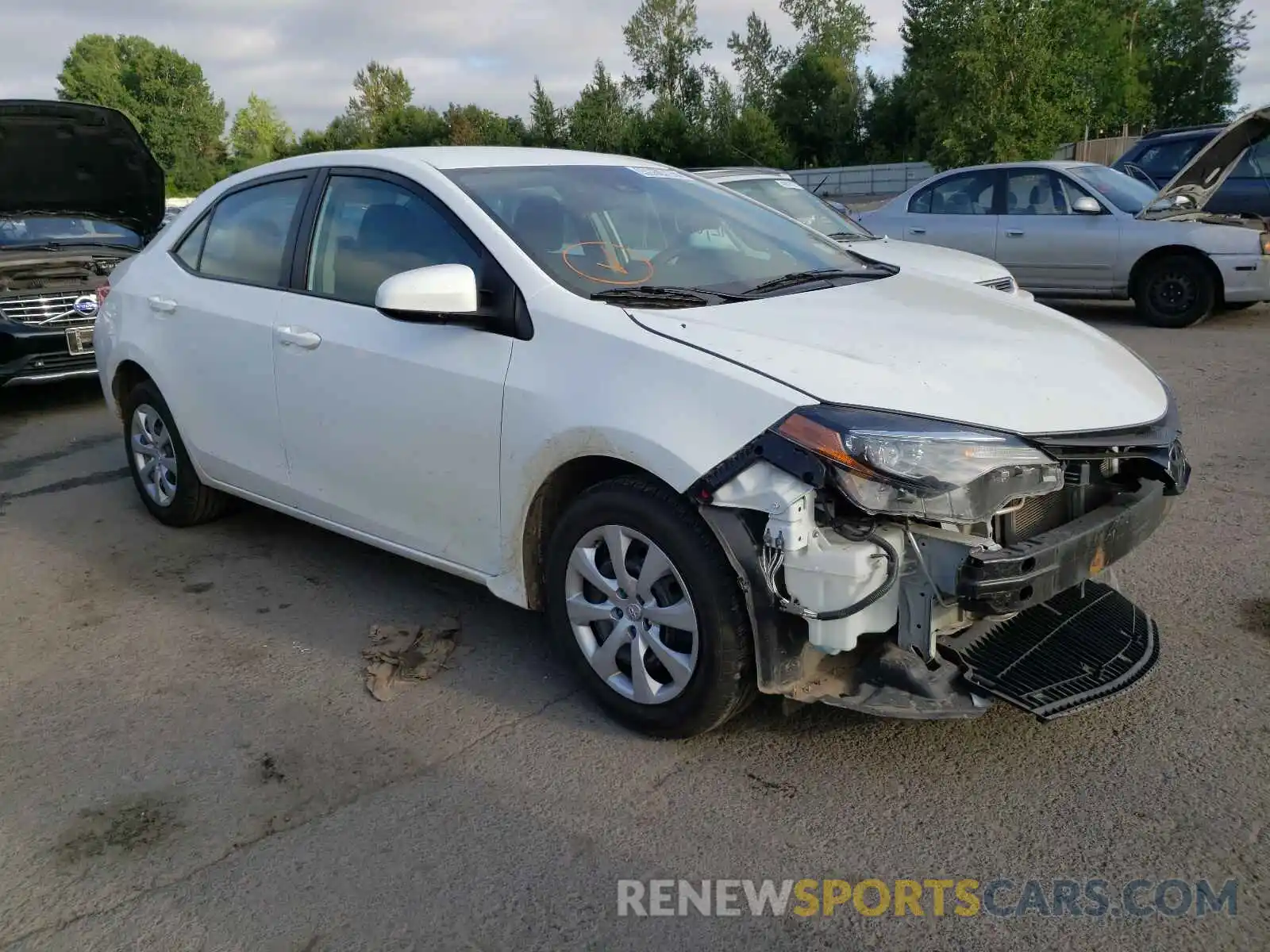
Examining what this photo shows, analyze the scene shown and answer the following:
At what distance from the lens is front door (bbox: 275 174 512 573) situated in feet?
11.6

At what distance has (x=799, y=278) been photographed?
3.87m

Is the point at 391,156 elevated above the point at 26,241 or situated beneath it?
elevated above

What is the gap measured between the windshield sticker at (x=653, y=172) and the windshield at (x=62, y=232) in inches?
250

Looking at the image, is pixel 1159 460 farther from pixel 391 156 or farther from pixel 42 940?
pixel 42 940

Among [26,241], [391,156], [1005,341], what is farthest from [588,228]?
[26,241]

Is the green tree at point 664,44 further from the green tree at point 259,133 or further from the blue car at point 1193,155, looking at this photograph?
the blue car at point 1193,155

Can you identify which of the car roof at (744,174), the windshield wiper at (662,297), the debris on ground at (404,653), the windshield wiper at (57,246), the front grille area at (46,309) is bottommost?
the debris on ground at (404,653)

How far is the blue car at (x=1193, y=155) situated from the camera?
35.3 feet

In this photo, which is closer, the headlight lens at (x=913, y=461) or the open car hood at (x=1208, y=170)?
the headlight lens at (x=913, y=461)

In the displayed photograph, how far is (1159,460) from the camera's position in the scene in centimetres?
316

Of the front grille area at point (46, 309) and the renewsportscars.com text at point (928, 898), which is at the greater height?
the front grille area at point (46, 309)

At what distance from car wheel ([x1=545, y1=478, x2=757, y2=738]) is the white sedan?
28.3 ft

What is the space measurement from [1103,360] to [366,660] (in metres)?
2.74

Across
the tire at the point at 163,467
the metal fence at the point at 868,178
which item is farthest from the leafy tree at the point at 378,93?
the tire at the point at 163,467
